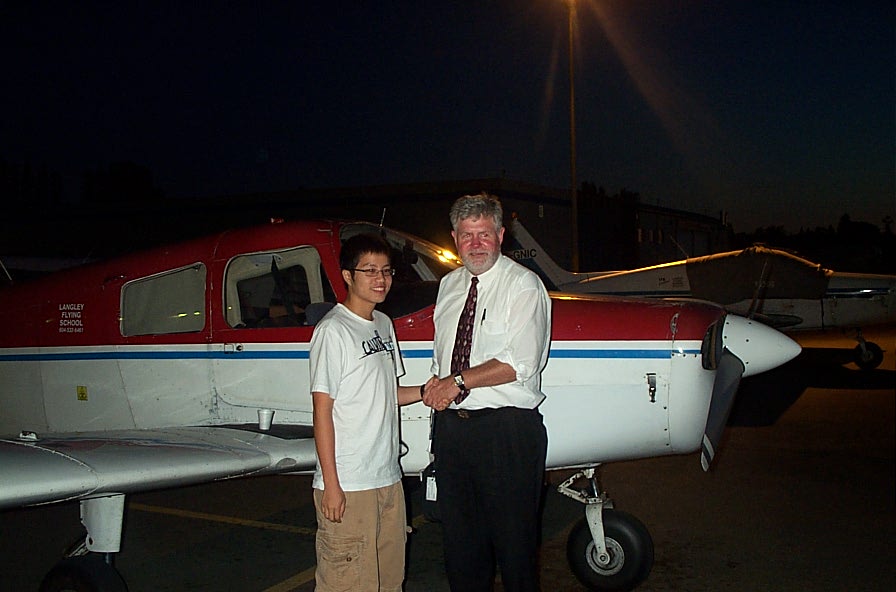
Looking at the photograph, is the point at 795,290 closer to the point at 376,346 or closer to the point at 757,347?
the point at 757,347

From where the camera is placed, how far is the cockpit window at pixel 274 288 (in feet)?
15.0

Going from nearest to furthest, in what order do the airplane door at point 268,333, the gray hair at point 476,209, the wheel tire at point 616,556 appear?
the gray hair at point 476,209 → the wheel tire at point 616,556 → the airplane door at point 268,333

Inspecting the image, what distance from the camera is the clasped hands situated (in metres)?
3.07

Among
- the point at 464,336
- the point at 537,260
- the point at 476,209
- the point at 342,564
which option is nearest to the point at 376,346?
the point at 464,336

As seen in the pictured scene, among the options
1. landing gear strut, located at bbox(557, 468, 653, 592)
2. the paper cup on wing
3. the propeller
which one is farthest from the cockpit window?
the propeller

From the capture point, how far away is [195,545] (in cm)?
541

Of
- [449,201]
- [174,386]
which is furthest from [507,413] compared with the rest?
[449,201]

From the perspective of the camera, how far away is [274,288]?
4.71m

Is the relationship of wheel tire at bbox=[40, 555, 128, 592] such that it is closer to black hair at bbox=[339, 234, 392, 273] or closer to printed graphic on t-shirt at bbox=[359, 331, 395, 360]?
printed graphic on t-shirt at bbox=[359, 331, 395, 360]

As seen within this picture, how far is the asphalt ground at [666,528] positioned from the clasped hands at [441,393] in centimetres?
→ 178

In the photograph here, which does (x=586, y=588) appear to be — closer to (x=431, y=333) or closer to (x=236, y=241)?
(x=431, y=333)

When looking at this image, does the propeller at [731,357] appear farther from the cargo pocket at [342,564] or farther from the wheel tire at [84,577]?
the wheel tire at [84,577]

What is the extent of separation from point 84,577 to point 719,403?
3.17m

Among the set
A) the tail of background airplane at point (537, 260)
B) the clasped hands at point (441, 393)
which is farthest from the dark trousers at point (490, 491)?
the tail of background airplane at point (537, 260)
